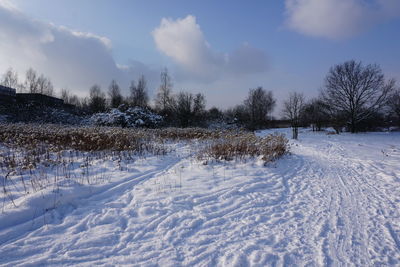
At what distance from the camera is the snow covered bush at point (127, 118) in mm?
19438

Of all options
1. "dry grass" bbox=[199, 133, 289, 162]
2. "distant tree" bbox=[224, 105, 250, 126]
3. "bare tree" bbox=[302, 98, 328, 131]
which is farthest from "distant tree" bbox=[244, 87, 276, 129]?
"dry grass" bbox=[199, 133, 289, 162]

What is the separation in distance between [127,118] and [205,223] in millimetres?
18437

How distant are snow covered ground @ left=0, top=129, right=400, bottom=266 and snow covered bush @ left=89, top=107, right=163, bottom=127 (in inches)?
611

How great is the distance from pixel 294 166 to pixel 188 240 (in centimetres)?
577

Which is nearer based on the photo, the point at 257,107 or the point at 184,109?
the point at 184,109

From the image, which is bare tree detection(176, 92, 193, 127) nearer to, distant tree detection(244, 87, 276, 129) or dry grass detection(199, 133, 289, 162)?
distant tree detection(244, 87, 276, 129)

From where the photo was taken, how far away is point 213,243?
2.57 metres

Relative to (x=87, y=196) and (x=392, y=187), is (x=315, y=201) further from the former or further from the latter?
(x=87, y=196)

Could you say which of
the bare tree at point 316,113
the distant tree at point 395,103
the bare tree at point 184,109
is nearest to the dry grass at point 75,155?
the bare tree at point 184,109

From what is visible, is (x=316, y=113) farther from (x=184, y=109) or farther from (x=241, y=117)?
(x=184, y=109)

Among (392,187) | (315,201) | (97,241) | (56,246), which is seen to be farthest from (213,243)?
(392,187)

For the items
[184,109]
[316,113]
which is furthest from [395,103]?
[184,109]

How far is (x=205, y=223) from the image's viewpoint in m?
3.06

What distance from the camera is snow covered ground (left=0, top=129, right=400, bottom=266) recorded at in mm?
2330
